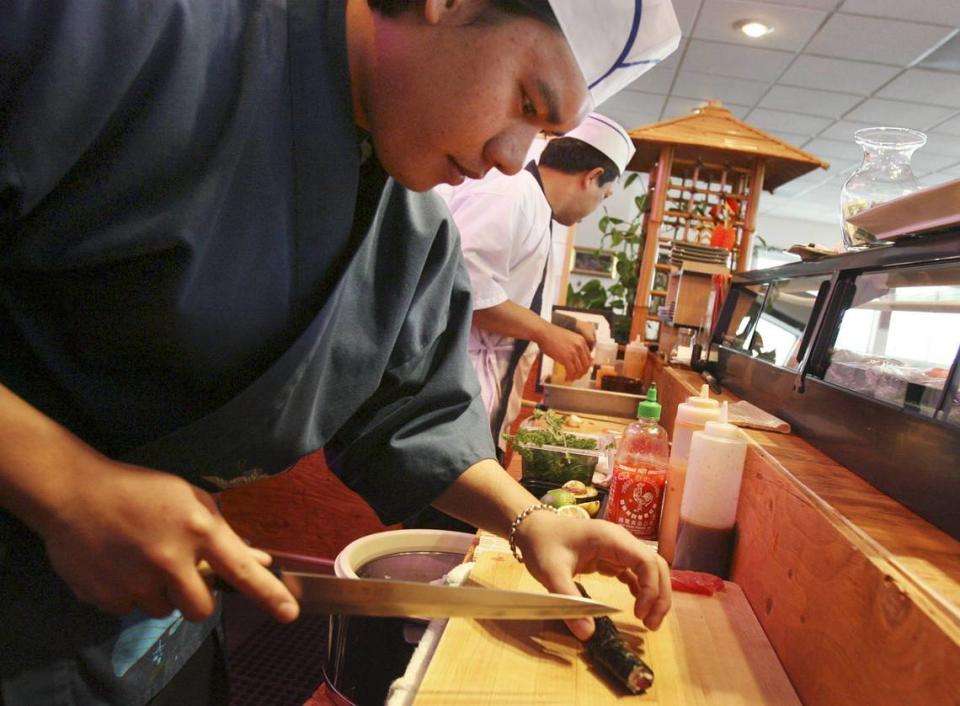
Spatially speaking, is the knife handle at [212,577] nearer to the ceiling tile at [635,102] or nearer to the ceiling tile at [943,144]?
the ceiling tile at [635,102]

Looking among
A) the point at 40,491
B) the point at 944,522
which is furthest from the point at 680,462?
the point at 40,491

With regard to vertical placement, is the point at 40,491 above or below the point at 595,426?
above

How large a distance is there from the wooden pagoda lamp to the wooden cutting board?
11.0 feet

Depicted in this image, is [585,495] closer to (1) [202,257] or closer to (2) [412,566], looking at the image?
(2) [412,566]

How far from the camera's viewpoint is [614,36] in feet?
2.85

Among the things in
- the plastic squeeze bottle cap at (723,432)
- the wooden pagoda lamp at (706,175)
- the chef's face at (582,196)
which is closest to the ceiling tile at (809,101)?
the wooden pagoda lamp at (706,175)

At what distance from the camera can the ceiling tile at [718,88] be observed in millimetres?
6500

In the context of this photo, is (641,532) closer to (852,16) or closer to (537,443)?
(537,443)

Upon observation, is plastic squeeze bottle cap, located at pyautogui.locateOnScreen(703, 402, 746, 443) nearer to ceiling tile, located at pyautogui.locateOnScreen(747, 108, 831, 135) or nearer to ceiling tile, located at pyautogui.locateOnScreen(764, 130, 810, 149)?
ceiling tile, located at pyautogui.locateOnScreen(747, 108, 831, 135)

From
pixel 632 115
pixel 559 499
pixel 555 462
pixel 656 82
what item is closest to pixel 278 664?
pixel 555 462

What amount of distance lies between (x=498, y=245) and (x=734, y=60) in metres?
4.67

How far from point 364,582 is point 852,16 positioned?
225 inches

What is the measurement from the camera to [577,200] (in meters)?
2.97

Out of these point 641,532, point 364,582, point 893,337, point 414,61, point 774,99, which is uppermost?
point 774,99
